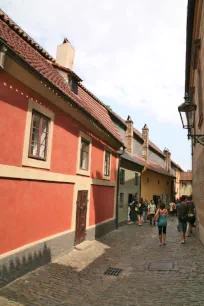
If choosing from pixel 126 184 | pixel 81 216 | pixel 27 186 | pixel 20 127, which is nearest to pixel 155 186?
pixel 126 184

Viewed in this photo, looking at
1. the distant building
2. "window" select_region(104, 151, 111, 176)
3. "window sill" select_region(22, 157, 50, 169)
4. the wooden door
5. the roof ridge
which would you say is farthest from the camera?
the distant building

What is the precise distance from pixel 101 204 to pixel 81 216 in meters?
2.47

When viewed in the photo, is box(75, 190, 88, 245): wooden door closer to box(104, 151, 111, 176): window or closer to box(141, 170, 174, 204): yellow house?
box(104, 151, 111, 176): window

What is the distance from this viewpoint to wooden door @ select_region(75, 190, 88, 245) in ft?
30.1

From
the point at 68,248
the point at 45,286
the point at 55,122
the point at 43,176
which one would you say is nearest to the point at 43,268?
the point at 45,286

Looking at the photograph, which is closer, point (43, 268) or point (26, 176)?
point (26, 176)

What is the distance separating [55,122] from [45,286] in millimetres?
4434

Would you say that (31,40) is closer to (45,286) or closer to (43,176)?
(43,176)

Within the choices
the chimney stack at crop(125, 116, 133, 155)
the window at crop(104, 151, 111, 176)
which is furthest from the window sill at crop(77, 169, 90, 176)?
the chimney stack at crop(125, 116, 133, 155)

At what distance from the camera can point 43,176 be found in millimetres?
6934

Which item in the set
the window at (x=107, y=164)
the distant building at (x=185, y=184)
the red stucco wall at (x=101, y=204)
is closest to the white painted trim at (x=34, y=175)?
the red stucco wall at (x=101, y=204)

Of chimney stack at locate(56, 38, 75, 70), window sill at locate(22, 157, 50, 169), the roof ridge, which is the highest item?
chimney stack at locate(56, 38, 75, 70)

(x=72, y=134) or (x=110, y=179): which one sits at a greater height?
(x=72, y=134)

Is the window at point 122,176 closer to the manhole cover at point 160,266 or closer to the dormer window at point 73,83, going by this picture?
the dormer window at point 73,83
